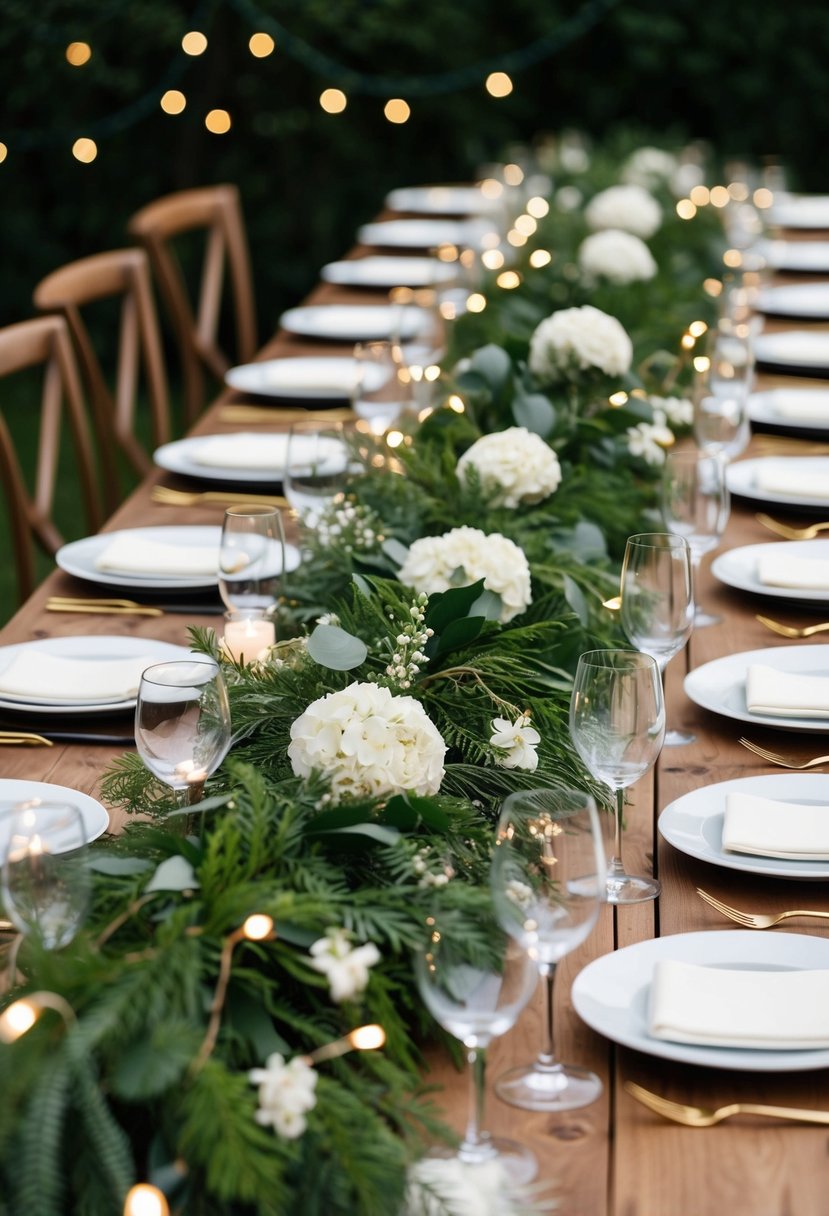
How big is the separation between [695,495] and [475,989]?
3.26 feet

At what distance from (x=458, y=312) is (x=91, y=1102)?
95.8 inches

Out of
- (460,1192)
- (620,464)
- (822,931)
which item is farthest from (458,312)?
(460,1192)

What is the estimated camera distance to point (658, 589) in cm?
154

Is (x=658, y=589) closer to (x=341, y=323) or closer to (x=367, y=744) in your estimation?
(x=367, y=744)

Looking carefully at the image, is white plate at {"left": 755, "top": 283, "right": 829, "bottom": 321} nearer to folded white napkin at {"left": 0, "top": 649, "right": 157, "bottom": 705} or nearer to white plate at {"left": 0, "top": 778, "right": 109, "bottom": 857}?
folded white napkin at {"left": 0, "top": 649, "right": 157, "bottom": 705}

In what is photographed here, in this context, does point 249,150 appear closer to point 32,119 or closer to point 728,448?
point 32,119

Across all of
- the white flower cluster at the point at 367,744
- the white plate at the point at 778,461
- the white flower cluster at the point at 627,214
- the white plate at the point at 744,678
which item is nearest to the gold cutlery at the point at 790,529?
the white plate at the point at 778,461

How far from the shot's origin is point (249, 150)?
22.0ft

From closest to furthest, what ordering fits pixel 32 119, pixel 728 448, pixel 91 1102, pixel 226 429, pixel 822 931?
1. pixel 91 1102
2. pixel 822 931
3. pixel 728 448
4. pixel 226 429
5. pixel 32 119

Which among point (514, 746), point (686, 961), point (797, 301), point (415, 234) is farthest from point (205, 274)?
point (686, 961)

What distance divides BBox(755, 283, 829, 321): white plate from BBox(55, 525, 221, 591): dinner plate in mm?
1725

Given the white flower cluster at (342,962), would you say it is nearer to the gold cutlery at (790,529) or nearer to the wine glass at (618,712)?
the wine glass at (618,712)

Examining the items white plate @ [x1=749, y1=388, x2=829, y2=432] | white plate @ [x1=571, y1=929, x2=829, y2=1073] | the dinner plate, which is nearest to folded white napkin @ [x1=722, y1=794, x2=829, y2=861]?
white plate @ [x1=571, y1=929, x2=829, y2=1073]

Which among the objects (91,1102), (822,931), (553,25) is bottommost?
(822,931)
